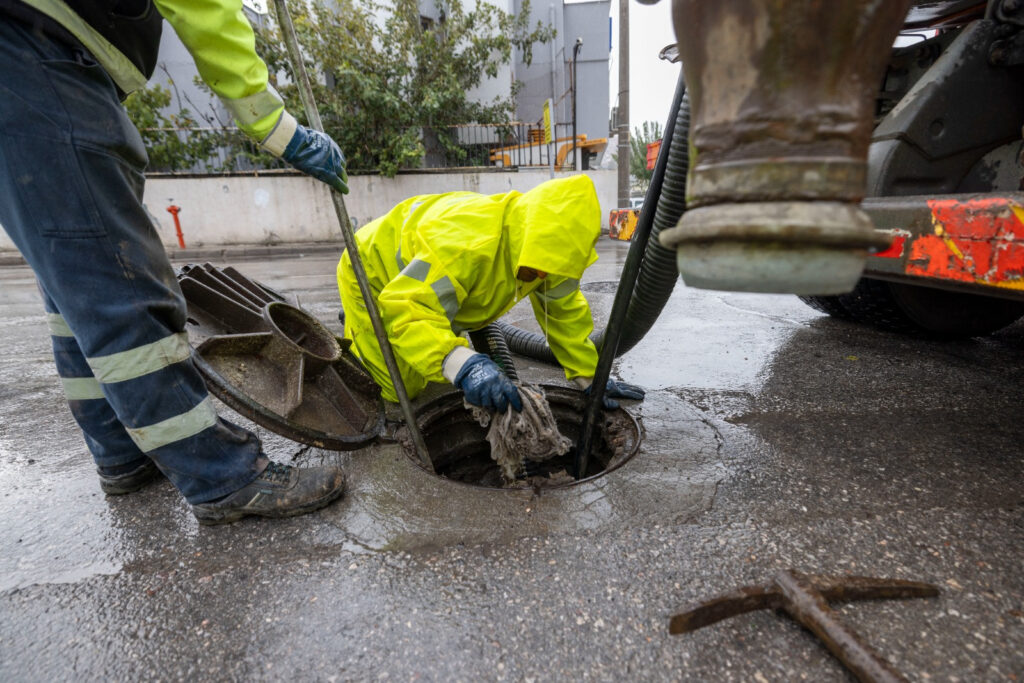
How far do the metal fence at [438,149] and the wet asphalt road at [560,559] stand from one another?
1019cm

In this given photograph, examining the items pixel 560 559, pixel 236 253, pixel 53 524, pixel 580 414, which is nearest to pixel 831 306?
pixel 580 414

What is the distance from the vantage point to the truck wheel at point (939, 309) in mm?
2812

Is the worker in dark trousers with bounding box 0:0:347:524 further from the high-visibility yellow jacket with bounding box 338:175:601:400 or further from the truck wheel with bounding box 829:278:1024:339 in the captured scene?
the truck wheel with bounding box 829:278:1024:339

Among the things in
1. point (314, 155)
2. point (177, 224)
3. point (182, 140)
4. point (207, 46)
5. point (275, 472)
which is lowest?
point (275, 472)

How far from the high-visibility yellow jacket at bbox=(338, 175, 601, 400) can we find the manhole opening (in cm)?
45

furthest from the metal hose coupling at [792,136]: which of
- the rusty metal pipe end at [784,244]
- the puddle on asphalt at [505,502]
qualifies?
the puddle on asphalt at [505,502]

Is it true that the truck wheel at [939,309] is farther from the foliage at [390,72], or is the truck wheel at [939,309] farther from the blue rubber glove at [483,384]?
the foliage at [390,72]

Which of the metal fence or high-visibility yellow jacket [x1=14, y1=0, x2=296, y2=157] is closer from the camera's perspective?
high-visibility yellow jacket [x1=14, y1=0, x2=296, y2=157]

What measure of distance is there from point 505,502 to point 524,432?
0.36 meters

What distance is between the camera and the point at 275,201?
10.7 meters

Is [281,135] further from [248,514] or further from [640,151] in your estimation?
[640,151]

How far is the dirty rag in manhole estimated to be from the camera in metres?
1.88

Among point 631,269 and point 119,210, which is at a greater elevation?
point 119,210

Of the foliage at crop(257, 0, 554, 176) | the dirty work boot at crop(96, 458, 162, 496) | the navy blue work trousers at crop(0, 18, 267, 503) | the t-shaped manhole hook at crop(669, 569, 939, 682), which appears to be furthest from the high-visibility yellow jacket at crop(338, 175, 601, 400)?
the foliage at crop(257, 0, 554, 176)
